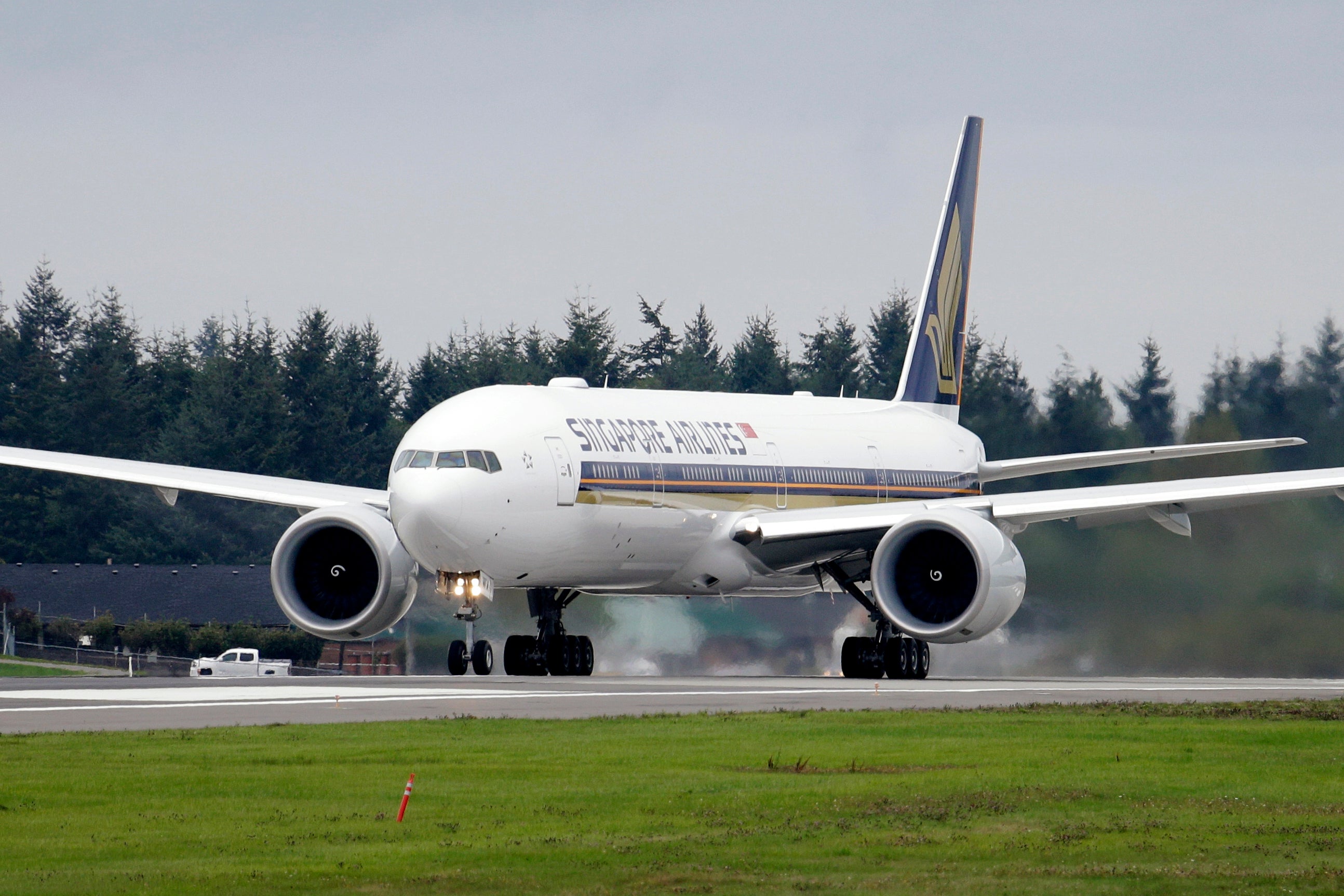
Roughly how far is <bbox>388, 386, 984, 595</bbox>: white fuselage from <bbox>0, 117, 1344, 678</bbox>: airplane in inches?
1.6

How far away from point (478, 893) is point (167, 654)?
56.3m

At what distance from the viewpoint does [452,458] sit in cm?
2733

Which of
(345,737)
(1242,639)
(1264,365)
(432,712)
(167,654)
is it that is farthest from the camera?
(167,654)

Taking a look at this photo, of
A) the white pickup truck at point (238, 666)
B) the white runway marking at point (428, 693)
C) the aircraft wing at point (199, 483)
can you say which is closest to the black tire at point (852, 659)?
the white runway marking at point (428, 693)

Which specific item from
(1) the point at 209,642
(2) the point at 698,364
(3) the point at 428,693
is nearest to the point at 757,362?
(2) the point at 698,364

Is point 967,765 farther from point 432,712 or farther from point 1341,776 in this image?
point 432,712

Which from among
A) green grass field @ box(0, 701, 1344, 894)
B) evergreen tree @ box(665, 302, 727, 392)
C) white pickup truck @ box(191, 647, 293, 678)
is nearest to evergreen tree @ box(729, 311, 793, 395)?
evergreen tree @ box(665, 302, 727, 392)

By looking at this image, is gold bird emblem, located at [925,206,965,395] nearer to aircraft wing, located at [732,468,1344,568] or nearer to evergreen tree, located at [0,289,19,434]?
aircraft wing, located at [732,468,1344,568]

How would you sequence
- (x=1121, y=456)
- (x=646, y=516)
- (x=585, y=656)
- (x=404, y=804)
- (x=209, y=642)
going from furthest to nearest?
1. (x=209, y=642)
2. (x=1121, y=456)
3. (x=585, y=656)
4. (x=646, y=516)
5. (x=404, y=804)

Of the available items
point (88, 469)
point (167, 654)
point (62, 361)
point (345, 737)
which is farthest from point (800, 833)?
point (62, 361)

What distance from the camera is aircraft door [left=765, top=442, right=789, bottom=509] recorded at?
1321 inches

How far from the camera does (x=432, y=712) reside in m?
20.7

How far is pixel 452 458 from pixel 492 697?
14.9 ft

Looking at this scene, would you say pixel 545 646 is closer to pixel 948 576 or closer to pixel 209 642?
pixel 948 576
